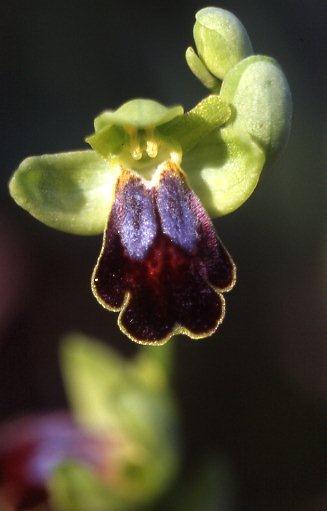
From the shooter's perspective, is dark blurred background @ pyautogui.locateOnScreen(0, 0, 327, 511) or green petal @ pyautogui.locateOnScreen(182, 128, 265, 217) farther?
dark blurred background @ pyautogui.locateOnScreen(0, 0, 327, 511)

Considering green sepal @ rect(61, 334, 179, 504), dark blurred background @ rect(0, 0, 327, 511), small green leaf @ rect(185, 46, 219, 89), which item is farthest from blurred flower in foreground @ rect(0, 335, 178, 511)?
small green leaf @ rect(185, 46, 219, 89)

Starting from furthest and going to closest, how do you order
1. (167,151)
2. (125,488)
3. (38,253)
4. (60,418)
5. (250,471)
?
(38,253) < (250,471) < (60,418) < (125,488) < (167,151)

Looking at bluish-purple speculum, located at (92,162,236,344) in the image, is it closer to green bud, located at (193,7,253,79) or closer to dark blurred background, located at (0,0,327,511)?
green bud, located at (193,7,253,79)

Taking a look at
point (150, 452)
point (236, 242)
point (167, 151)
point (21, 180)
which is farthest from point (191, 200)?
point (236, 242)

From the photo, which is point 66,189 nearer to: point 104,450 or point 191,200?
point 191,200

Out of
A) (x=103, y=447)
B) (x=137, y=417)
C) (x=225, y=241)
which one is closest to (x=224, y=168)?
(x=137, y=417)

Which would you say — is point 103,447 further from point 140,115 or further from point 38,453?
point 140,115
